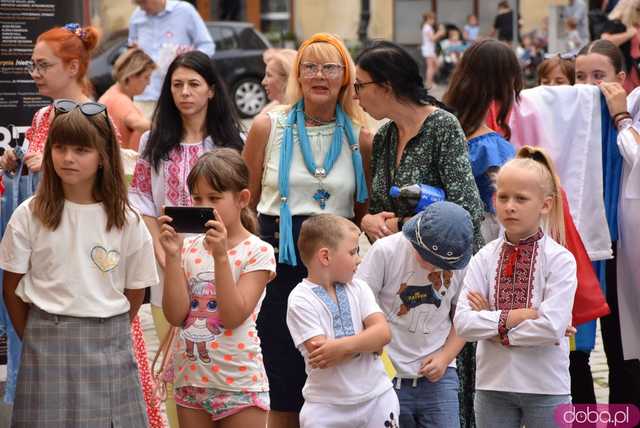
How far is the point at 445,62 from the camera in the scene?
34312mm

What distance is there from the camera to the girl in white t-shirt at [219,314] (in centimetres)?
471

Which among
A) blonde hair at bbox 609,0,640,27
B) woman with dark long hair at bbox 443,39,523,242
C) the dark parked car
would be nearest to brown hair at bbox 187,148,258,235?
woman with dark long hair at bbox 443,39,523,242

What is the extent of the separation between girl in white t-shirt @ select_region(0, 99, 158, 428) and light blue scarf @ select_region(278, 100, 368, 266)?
1.09 metres

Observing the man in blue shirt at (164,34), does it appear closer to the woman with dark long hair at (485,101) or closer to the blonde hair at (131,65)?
the blonde hair at (131,65)

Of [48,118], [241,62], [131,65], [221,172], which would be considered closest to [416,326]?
[221,172]

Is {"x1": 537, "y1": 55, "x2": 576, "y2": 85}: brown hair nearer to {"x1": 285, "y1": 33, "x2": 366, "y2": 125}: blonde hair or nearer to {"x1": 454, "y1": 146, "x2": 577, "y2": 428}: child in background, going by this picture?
{"x1": 285, "y1": 33, "x2": 366, "y2": 125}: blonde hair

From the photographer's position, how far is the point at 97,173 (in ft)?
Result: 15.6

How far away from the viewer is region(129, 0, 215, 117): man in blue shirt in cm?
1121

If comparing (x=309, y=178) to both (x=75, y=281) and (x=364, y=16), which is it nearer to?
(x=75, y=281)

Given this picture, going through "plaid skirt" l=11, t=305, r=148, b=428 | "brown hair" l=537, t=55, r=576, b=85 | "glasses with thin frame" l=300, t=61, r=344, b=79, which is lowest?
"plaid skirt" l=11, t=305, r=148, b=428

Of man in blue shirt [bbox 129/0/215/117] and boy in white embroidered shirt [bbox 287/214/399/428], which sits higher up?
man in blue shirt [bbox 129/0/215/117]

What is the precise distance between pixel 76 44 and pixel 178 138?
71 cm

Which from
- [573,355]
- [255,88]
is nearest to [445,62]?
[255,88]

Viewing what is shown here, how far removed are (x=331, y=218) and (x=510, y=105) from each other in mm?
1715
